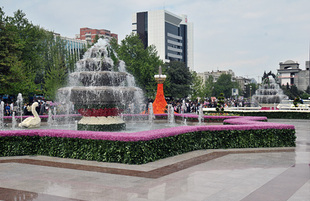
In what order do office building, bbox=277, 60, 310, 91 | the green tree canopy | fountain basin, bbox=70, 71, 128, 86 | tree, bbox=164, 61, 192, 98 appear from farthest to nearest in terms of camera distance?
office building, bbox=277, 60, 310, 91, tree, bbox=164, 61, 192, 98, the green tree canopy, fountain basin, bbox=70, 71, 128, 86

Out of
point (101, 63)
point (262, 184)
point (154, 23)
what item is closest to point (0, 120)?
point (101, 63)

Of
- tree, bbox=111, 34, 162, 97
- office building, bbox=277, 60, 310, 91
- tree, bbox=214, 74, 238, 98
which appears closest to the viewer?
tree, bbox=111, 34, 162, 97

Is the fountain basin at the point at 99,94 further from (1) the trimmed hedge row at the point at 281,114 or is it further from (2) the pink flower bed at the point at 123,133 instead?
(1) the trimmed hedge row at the point at 281,114

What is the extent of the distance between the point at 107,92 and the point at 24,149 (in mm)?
4335

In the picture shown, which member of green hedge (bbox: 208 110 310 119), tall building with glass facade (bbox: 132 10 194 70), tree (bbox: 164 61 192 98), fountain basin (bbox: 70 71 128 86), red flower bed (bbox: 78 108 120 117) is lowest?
green hedge (bbox: 208 110 310 119)

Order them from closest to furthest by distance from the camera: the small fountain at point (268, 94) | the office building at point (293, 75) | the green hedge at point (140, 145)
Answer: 1. the green hedge at point (140, 145)
2. the small fountain at point (268, 94)
3. the office building at point (293, 75)

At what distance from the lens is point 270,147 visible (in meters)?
12.9

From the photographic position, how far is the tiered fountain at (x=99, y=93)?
566 inches

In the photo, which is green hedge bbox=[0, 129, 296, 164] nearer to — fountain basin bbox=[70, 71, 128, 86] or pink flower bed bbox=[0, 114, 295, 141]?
pink flower bed bbox=[0, 114, 295, 141]

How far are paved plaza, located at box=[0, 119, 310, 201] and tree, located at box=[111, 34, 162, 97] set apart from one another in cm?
3508

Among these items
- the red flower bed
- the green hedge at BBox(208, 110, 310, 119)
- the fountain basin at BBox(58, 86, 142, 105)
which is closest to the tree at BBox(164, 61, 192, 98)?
the green hedge at BBox(208, 110, 310, 119)

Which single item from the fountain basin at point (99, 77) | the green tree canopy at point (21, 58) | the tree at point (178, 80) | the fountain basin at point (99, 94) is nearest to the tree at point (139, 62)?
the green tree canopy at point (21, 58)

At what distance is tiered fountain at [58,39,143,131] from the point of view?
47.2 ft

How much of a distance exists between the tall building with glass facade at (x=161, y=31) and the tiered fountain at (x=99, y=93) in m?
109
